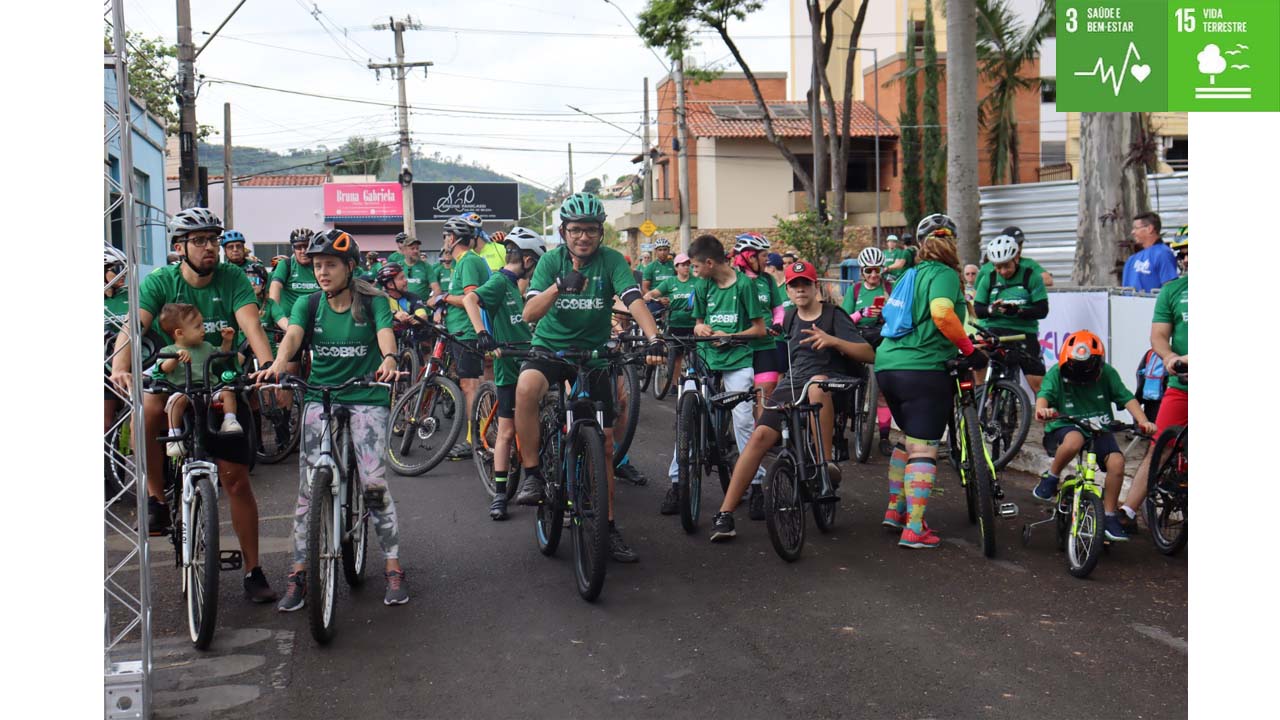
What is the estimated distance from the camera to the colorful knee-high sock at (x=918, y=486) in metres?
7.69

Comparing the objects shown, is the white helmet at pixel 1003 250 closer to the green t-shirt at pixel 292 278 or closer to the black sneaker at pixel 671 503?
the black sneaker at pixel 671 503

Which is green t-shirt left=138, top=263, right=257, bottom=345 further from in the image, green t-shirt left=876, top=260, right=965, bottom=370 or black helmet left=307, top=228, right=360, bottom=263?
green t-shirt left=876, top=260, right=965, bottom=370

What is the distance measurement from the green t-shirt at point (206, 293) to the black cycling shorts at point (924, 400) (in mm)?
3946

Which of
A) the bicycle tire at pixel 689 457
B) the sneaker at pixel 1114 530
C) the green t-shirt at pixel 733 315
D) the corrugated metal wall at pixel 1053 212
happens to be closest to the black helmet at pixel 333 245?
the bicycle tire at pixel 689 457

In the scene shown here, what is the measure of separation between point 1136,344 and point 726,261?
185 inches

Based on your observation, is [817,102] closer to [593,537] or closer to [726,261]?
[726,261]

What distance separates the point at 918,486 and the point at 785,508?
35.6 inches

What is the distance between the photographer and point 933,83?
4269 cm

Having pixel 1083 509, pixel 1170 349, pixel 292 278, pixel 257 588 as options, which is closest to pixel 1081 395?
pixel 1170 349

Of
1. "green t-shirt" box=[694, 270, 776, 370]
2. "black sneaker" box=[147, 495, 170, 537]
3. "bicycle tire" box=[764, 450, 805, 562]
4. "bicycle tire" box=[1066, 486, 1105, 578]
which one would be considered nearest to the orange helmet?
"bicycle tire" box=[1066, 486, 1105, 578]

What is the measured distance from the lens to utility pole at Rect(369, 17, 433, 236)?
34281 millimetres

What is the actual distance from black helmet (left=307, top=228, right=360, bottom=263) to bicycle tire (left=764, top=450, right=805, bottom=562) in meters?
2.78

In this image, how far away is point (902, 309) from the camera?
7.79m

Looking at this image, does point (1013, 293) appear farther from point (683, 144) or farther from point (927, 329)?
point (683, 144)
